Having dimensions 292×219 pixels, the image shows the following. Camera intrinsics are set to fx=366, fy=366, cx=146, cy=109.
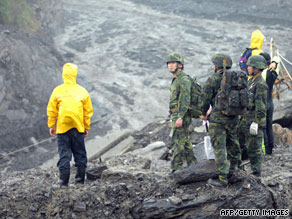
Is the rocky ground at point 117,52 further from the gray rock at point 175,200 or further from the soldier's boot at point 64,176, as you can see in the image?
the soldier's boot at point 64,176

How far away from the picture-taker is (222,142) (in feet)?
14.2

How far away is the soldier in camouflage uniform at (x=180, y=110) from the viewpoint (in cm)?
485

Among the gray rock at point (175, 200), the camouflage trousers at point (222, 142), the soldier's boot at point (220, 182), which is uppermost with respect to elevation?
the camouflage trousers at point (222, 142)

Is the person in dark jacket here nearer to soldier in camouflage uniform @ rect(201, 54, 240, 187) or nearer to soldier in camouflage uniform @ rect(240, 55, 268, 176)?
soldier in camouflage uniform @ rect(240, 55, 268, 176)

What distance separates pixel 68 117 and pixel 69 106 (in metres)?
0.15

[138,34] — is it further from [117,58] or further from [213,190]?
[213,190]

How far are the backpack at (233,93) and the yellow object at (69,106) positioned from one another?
1.87 meters

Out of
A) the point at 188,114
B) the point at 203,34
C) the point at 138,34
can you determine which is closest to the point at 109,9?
the point at 138,34

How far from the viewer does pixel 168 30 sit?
25719 mm

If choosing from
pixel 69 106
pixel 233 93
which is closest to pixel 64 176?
pixel 69 106

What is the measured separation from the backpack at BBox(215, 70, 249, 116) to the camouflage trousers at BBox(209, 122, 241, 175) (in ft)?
0.70

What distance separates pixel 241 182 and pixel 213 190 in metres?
0.36

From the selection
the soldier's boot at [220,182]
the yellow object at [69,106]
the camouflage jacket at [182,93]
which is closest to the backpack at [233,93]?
the camouflage jacket at [182,93]

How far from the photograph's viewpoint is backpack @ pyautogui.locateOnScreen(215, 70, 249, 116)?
422cm
